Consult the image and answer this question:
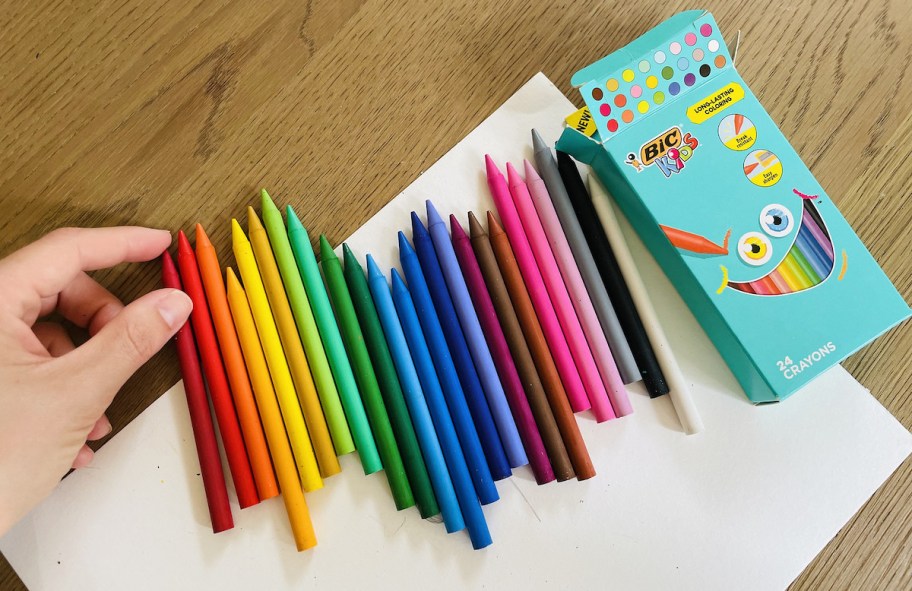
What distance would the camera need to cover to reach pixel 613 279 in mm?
530

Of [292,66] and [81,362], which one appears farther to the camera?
[292,66]

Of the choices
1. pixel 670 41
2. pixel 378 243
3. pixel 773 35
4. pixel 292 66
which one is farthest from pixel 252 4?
pixel 773 35

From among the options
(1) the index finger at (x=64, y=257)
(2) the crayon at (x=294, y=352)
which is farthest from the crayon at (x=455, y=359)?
(1) the index finger at (x=64, y=257)

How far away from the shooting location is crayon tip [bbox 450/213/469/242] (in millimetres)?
525

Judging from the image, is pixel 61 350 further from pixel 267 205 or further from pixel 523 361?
pixel 523 361

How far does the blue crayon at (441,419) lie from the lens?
19.8 inches

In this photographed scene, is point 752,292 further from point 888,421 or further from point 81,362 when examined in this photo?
point 81,362

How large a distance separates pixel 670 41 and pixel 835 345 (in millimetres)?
268

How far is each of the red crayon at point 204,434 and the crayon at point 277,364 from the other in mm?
56

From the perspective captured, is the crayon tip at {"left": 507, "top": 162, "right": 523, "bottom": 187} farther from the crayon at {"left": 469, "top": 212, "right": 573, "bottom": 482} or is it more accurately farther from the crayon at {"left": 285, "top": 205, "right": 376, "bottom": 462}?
the crayon at {"left": 285, "top": 205, "right": 376, "bottom": 462}

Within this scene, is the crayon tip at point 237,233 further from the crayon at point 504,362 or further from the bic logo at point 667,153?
the bic logo at point 667,153

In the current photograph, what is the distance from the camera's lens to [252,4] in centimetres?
56

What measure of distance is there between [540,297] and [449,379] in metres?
0.10

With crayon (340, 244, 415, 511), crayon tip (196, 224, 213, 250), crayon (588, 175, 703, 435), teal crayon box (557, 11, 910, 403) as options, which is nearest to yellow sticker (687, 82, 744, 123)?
teal crayon box (557, 11, 910, 403)
